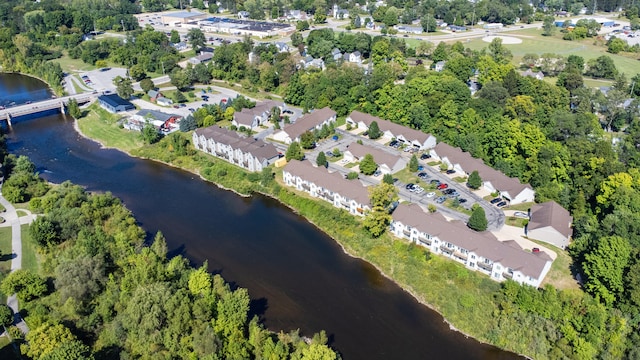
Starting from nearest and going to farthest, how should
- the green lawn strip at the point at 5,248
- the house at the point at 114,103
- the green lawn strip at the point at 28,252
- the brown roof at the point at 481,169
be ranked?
the green lawn strip at the point at 5,248 → the green lawn strip at the point at 28,252 → the brown roof at the point at 481,169 → the house at the point at 114,103

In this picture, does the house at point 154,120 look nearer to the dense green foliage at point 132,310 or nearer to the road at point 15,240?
the road at point 15,240

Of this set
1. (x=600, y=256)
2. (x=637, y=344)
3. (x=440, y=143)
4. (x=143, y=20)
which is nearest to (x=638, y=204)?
(x=600, y=256)

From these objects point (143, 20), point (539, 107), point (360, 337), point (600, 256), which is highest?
point (143, 20)

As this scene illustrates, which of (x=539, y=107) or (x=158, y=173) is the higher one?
(x=539, y=107)

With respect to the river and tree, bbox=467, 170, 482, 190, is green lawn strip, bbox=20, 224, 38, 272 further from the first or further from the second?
tree, bbox=467, 170, 482, 190

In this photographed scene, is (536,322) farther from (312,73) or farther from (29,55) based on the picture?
(29,55)

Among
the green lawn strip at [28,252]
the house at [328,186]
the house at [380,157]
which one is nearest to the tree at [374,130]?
the house at [380,157]

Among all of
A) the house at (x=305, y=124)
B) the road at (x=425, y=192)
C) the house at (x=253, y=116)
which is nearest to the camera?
the road at (x=425, y=192)
